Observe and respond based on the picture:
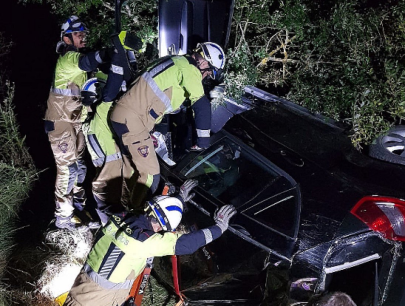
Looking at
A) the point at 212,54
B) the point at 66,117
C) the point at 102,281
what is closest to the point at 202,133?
the point at 212,54

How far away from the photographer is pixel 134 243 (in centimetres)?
317

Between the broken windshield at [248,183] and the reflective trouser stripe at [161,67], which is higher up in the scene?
the reflective trouser stripe at [161,67]

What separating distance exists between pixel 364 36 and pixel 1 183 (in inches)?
162

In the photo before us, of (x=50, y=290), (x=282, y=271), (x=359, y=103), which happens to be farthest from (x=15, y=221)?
(x=359, y=103)

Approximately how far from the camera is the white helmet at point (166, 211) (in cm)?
324

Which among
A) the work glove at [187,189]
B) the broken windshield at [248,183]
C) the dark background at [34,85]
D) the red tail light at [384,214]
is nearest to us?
the red tail light at [384,214]

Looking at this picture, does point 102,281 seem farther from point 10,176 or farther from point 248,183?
point 10,176

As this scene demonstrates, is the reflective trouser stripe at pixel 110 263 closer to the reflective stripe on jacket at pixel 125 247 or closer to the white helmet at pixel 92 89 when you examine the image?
the reflective stripe on jacket at pixel 125 247

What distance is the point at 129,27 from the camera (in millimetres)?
5883

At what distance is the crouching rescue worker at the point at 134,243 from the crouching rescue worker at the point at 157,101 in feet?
2.84

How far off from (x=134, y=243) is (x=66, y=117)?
85.2 inches

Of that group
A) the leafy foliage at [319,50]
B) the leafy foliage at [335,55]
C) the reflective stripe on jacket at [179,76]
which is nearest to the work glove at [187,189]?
the reflective stripe on jacket at [179,76]

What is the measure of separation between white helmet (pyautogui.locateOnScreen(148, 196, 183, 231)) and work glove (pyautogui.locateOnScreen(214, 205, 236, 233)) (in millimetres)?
256

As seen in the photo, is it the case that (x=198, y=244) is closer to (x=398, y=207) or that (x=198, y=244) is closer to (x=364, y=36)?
(x=398, y=207)
